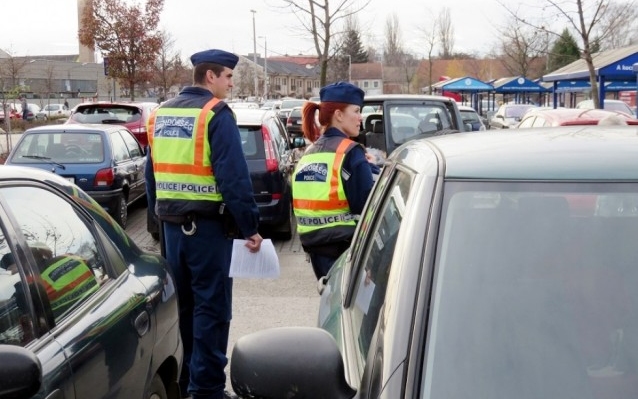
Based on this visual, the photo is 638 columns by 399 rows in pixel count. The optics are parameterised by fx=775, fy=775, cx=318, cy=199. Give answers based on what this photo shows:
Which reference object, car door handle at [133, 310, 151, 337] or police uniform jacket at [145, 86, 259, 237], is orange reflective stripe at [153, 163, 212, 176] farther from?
car door handle at [133, 310, 151, 337]

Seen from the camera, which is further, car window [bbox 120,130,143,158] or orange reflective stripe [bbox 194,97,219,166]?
car window [bbox 120,130,143,158]

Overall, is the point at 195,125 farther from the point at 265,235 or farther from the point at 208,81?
the point at 265,235

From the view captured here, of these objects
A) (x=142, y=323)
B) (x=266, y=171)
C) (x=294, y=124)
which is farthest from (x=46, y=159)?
(x=294, y=124)

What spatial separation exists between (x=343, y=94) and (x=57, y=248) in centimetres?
223

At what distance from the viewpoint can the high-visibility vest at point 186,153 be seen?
4.21 meters

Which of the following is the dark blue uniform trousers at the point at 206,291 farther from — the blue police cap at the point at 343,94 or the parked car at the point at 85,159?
the parked car at the point at 85,159

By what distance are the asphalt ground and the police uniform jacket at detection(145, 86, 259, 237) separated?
4.14 feet

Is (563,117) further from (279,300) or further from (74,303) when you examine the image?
(74,303)

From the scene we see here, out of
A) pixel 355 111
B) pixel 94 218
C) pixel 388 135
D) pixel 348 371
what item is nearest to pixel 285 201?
pixel 388 135

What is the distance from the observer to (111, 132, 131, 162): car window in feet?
35.1

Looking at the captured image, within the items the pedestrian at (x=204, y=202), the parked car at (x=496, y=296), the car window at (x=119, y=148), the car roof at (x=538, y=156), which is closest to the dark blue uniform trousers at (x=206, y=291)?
the pedestrian at (x=204, y=202)

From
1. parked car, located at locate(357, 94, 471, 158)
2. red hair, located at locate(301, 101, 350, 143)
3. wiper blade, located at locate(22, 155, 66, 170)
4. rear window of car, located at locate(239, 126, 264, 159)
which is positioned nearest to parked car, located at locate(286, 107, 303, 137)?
wiper blade, located at locate(22, 155, 66, 170)

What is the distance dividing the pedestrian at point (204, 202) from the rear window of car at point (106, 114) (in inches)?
451

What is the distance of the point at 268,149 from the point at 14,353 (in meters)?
7.14
